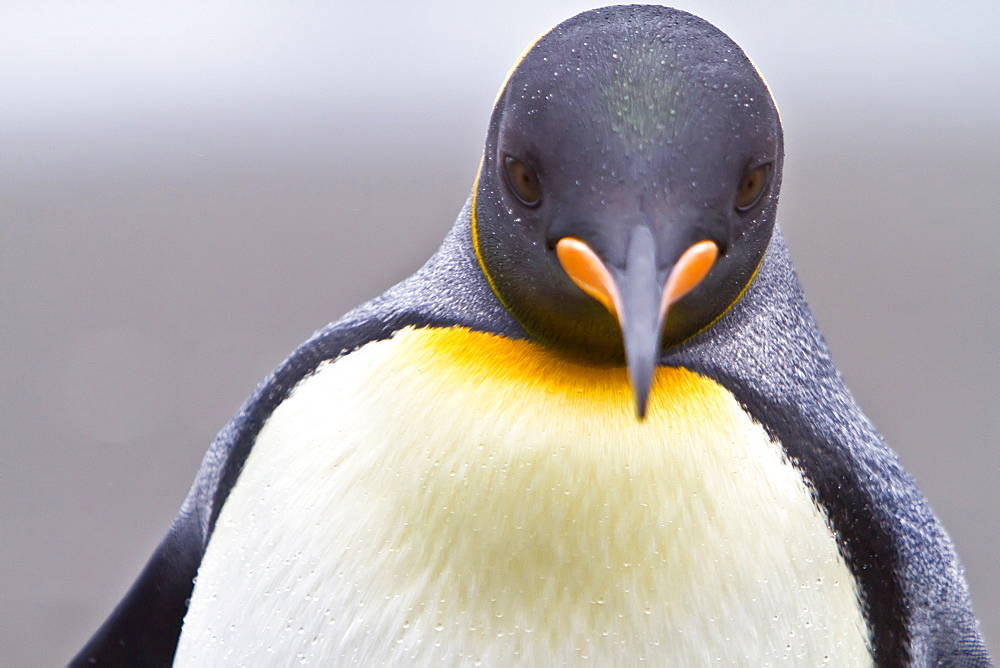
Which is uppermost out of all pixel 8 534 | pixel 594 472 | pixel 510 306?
pixel 510 306

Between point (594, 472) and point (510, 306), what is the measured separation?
14 centimetres

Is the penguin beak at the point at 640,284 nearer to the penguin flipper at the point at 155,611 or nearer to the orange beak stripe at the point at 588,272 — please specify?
the orange beak stripe at the point at 588,272

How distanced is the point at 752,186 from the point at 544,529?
0.29 m

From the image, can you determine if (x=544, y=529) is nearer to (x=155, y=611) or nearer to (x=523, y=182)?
(x=523, y=182)

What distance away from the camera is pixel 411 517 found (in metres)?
0.79

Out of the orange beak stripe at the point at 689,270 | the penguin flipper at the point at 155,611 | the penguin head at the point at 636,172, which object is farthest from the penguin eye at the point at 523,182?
the penguin flipper at the point at 155,611

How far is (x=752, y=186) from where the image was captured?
675mm

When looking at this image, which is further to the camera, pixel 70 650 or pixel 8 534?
pixel 8 534

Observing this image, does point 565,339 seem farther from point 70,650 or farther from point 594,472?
point 70,650

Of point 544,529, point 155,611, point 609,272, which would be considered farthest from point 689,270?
point 155,611

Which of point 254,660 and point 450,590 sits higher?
point 450,590

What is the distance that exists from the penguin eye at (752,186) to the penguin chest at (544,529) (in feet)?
0.58

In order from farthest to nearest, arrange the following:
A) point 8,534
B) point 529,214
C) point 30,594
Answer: point 8,534 < point 30,594 < point 529,214

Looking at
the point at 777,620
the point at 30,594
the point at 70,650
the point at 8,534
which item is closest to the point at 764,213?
the point at 777,620
